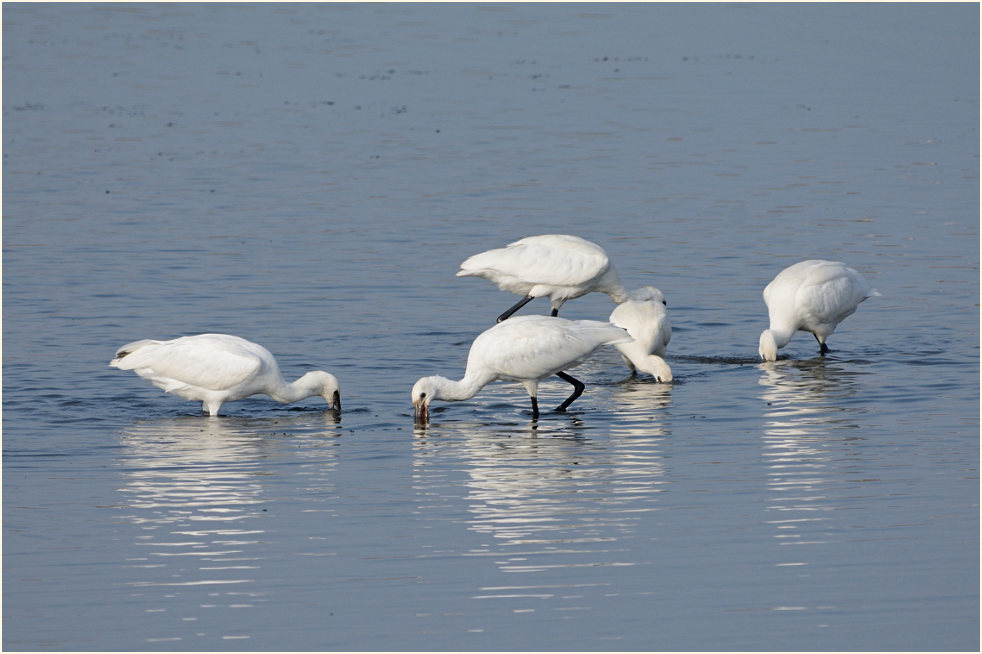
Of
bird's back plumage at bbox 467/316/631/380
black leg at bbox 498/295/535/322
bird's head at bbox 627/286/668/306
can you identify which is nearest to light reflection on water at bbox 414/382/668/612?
bird's back plumage at bbox 467/316/631/380

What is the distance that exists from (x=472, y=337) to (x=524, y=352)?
289 centimetres

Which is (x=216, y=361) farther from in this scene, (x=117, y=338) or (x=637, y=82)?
(x=637, y=82)

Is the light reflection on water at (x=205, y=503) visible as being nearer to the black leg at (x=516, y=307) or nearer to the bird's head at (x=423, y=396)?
the bird's head at (x=423, y=396)

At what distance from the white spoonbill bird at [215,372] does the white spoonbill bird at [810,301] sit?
4.07 meters

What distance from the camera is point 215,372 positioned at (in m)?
12.5

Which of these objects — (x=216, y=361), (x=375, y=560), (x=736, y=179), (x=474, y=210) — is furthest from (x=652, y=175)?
(x=375, y=560)

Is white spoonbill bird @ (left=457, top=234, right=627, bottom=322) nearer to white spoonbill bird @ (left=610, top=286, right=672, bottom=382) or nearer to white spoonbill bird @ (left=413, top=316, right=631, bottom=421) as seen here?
white spoonbill bird @ (left=610, top=286, right=672, bottom=382)

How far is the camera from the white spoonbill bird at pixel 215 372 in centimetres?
1253

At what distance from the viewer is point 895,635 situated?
302 inches

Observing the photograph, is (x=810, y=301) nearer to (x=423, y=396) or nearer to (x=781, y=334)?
(x=781, y=334)

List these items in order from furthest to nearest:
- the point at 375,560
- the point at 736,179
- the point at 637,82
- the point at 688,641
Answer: the point at 637,82 < the point at 736,179 < the point at 375,560 < the point at 688,641

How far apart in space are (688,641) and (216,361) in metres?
5.75

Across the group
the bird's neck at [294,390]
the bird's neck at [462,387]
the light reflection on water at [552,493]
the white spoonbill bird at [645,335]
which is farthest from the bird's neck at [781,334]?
the bird's neck at [294,390]

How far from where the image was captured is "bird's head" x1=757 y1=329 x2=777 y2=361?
14695mm
